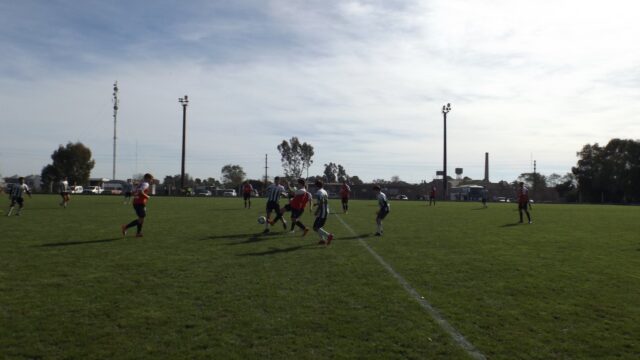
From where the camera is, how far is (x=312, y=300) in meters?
6.76

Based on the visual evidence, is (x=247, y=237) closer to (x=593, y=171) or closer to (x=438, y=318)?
(x=438, y=318)

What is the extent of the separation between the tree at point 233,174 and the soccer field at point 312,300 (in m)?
129

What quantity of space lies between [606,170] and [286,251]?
81606mm

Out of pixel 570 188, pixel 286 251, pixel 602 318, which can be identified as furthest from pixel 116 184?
pixel 602 318

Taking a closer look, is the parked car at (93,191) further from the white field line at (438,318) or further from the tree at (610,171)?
the tree at (610,171)

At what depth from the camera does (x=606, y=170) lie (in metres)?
77.9

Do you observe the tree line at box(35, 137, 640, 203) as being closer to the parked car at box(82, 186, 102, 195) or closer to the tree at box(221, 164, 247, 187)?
the parked car at box(82, 186, 102, 195)

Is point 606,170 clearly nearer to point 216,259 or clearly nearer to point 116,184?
point 216,259

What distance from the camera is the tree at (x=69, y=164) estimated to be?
90062 millimetres

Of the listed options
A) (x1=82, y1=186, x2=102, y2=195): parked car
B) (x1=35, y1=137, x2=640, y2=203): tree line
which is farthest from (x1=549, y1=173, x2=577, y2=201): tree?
(x1=82, y1=186, x2=102, y2=195): parked car

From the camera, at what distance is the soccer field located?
16.2 ft

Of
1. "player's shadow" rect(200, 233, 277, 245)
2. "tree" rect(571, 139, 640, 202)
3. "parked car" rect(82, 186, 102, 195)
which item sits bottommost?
"player's shadow" rect(200, 233, 277, 245)

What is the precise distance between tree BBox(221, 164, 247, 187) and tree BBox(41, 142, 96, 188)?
51.3 m

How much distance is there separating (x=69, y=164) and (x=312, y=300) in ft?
315
